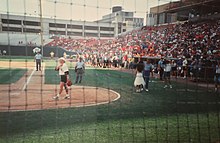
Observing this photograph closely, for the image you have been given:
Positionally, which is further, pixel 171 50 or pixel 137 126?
pixel 171 50

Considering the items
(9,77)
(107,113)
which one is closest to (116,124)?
(107,113)

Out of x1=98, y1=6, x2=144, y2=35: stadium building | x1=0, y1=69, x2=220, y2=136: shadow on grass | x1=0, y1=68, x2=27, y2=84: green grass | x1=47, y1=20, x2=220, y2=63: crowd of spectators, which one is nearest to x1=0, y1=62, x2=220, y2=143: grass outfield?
x1=0, y1=69, x2=220, y2=136: shadow on grass

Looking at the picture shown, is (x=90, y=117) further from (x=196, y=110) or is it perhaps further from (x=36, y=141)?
(x=196, y=110)

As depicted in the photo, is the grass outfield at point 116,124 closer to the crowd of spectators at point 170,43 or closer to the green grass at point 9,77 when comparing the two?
the green grass at point 9,77

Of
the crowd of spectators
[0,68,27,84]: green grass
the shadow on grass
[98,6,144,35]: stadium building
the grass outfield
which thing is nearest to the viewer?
the grass outfield

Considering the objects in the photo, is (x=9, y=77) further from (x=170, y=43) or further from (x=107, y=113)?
(x=170, y=43)

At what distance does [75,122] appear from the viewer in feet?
17.4

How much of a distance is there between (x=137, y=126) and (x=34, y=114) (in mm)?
2920

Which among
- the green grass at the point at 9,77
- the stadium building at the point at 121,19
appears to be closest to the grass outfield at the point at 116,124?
the stadium building at the point at 121,19

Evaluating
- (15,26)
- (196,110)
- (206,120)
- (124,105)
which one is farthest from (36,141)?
(15,26)

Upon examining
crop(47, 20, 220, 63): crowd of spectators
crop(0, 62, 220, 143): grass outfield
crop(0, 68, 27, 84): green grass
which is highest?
crop(47, 20, 220, 63): crowd of spectators

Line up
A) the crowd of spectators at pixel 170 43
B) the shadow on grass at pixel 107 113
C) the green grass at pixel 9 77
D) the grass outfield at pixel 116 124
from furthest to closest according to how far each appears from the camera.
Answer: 1. the crowd of spectators at pixel 170 43
2. the green grass at pixel 9 77
3. the shadow on grass at pixel 107 113
4. the grass outfield at pixel 116 124

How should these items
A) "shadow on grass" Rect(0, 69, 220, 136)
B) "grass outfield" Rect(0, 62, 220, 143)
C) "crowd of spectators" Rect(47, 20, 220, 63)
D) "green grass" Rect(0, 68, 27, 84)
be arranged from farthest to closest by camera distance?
"crowd of spectators" Rect(47, 20, 220, 63) < "green grass" Rect(0, 68, 27, 84) < "shadow on grass" Rect(0, 69, 220, 136) < "grass outfield" Rect(0, 62, 220, 143)

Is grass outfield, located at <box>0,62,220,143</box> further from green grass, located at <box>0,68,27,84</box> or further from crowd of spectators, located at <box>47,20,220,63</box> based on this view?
crowd of spectators, located at <box>47,20,220,63</box>
